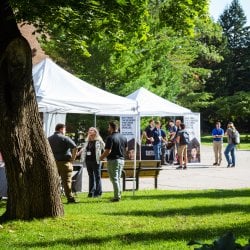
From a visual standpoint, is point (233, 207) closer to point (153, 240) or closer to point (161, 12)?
point (153, 240)

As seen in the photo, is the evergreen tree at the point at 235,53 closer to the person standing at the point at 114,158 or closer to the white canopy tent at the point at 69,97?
the white canopy tent at the point at 69,97

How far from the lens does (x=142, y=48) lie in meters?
30.9

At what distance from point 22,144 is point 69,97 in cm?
530

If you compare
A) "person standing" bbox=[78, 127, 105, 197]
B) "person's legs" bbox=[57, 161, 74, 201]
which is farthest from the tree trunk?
"person standing" bbox=[78, 127, 105, 197]

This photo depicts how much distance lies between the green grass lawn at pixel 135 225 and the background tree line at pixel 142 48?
3.74m

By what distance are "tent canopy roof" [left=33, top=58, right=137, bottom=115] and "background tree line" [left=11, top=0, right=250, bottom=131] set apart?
2.68 ft

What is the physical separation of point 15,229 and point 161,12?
678 cm

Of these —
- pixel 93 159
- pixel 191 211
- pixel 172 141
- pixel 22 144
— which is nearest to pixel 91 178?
pixel 93 159

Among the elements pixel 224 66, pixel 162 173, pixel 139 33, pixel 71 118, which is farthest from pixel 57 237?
pixel 224 66

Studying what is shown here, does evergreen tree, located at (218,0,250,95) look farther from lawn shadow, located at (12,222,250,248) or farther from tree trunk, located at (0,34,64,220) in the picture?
lawn shadow, located at (12,222,250,248)

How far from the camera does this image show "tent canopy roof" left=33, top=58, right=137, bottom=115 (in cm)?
1421

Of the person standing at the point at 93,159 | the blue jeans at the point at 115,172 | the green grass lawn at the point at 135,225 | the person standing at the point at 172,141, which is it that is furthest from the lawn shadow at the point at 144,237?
the person standing at the point at 172,141

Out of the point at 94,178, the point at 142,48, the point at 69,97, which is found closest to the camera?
the point at 94,178

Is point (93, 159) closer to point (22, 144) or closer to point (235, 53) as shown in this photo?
point (22, 144)
